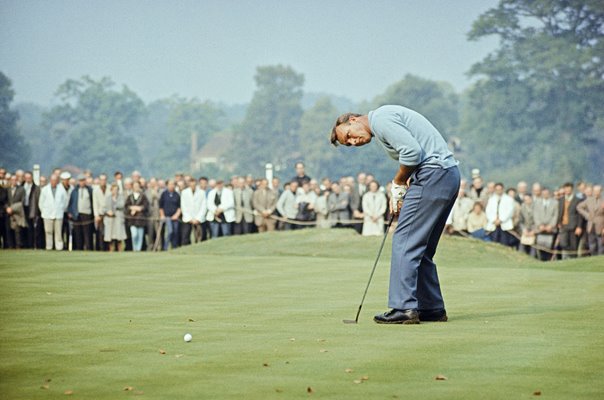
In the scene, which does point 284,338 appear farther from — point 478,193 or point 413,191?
point 478,193

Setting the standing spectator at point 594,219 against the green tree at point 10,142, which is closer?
the standing spectator at point 594,219

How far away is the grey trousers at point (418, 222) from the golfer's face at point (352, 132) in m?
0.59

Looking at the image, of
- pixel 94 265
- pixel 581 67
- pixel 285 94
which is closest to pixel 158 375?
pixel 94 265

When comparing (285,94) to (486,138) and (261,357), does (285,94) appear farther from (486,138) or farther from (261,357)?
(261,357)

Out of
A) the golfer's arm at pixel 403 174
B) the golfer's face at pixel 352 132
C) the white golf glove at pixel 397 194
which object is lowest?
the white golf glove at pixel 397 194

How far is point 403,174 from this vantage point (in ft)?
35.6

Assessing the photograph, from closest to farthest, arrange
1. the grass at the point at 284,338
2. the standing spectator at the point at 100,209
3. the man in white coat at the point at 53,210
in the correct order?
the grass at the point at 284,338 < the man in white coat at the point at 53,210 < the standing spectator at the point at 100,209

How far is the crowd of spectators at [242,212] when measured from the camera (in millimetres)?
30891

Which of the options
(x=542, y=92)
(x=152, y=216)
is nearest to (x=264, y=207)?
(x=152, y=216)

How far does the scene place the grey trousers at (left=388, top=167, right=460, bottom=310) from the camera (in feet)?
35.6

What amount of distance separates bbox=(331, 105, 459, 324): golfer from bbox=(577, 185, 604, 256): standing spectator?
66.8ft

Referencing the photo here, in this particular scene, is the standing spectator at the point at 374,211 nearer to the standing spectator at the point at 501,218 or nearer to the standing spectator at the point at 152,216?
the standing spectator at the point at 501,218

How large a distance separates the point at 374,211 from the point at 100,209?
764 centimetres

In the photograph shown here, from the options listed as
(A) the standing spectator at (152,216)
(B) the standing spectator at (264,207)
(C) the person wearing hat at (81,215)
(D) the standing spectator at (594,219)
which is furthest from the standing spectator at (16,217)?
(D) the standing spectator at (594,219)
